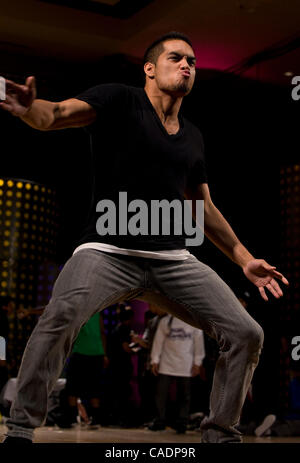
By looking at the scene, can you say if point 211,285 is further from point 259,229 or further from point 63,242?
point 63,242

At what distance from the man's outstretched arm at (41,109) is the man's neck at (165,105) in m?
0.41

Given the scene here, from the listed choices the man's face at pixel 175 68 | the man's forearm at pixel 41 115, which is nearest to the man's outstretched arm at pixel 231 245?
the man's face at pixel 175 68

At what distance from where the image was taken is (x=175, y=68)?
118 inches

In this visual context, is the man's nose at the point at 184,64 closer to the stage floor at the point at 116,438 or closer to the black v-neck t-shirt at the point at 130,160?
the black v-neck t-shirt at the point at 130,160

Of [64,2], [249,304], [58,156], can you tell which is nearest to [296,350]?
[249,304]

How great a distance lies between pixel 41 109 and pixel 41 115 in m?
0.02

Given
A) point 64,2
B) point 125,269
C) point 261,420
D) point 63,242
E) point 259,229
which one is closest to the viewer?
point 125,269

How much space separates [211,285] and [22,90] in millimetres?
1100

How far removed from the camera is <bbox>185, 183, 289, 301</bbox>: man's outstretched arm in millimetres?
2922

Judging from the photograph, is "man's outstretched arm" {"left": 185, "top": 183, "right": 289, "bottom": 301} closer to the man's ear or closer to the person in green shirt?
the man's ear

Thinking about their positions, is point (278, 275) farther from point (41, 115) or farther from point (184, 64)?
point (41, 115)

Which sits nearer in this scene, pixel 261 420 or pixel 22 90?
pixel 22 90

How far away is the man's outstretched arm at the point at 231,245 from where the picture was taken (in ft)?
9.59

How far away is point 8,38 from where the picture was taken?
9516mm
